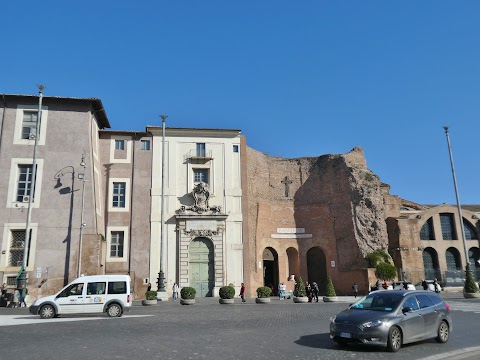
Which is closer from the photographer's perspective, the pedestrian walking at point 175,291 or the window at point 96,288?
the window at point 96,288

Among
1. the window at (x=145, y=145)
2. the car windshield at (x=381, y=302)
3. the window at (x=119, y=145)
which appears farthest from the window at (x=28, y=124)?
the car windshield at (x=381, y=302)

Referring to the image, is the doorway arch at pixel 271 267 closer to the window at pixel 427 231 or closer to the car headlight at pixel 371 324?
the window at pixel 427 231

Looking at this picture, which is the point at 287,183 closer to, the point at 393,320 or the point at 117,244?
the point at 117,244

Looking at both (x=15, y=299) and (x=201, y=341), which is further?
(x=15, y=299)

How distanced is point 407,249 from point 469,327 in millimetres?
30236

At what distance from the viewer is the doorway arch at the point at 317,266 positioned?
140 feet

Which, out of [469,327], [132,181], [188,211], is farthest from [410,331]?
[132,181]

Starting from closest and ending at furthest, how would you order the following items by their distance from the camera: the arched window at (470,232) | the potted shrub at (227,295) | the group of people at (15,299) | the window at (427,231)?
the group of people at (15,299)
the potted shrub at (227,295)
the window at (427,231)
the arched window at (470,232)

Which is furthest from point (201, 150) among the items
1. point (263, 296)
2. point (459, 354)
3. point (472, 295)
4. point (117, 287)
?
point (459, 354)

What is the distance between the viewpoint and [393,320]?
953 cm

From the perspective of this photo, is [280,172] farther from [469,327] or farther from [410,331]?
[410,331]

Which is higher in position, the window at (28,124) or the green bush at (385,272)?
the window at (28,124)

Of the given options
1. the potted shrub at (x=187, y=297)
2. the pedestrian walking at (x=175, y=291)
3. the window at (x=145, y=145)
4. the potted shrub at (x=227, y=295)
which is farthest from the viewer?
the window at (x=145, y=145)

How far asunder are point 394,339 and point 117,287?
12.9 m
